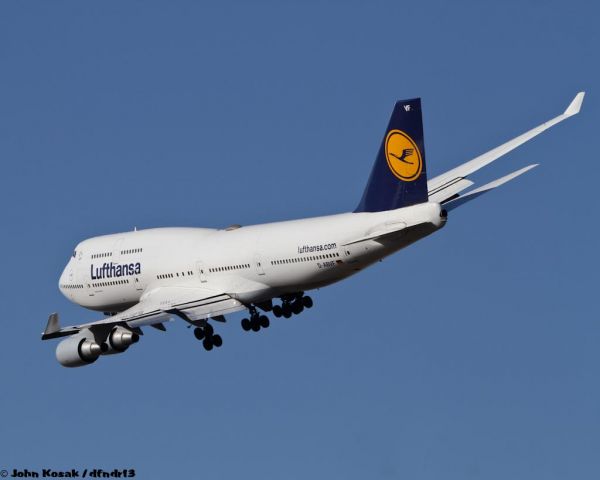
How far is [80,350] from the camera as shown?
80375mm

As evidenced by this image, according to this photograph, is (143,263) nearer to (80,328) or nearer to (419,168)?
(80,328)

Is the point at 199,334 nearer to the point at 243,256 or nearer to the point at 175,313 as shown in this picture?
the point at 175,313

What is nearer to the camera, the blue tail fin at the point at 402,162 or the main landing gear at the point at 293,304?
the blue tail fin at the point at 402,162

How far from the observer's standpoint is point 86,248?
90.5m

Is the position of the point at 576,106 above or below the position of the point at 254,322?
above

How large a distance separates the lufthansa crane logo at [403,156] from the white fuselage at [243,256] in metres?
1.60

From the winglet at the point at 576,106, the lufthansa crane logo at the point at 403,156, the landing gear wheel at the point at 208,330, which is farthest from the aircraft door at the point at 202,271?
the winglet at the point at 576,106

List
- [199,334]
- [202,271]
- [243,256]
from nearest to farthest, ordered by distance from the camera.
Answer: [243,256]
[199,334]
[202,271]

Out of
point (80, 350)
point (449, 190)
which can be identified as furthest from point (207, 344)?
point (449, 190)

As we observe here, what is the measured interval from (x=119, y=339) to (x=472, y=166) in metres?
19.8

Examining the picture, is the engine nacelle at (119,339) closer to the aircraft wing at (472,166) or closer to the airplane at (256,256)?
the airplane at (256,256)

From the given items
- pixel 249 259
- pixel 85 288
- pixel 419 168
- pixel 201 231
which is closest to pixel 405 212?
pixel 419 168

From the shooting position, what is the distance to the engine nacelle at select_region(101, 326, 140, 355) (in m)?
79.9

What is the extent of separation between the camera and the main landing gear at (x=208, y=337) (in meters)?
79.5
